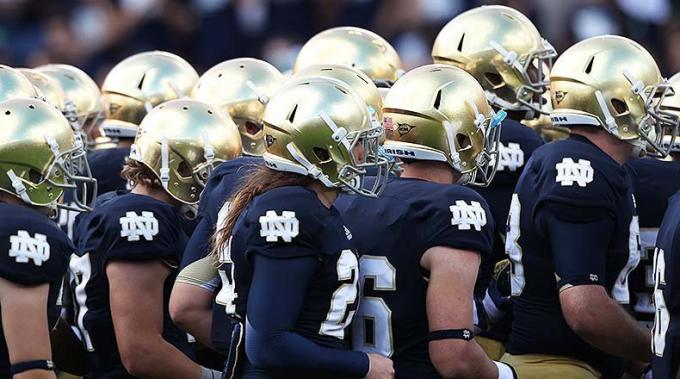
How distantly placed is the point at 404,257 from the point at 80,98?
333cm

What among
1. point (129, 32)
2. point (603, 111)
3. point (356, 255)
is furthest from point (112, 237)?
point (129, 32)

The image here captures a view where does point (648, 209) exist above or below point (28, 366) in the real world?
above

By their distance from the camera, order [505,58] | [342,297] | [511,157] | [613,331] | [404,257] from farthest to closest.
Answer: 1. [505,58]
2. [511,157]
3. [613,331]
4. [404,257]
5. [342,297]

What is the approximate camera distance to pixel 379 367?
4.62 metres

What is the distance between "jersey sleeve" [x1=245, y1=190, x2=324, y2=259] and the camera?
445 centimetres

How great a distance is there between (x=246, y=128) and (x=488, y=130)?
5.97ft

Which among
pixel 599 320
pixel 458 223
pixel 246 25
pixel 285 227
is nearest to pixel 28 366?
pixel 285 227

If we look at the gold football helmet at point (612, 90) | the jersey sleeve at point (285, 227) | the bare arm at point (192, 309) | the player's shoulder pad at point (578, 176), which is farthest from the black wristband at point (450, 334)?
the gold football helmet at point (612, 90)

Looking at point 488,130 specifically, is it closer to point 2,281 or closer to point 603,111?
point 603,111

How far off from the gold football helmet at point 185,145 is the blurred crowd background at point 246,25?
5.56 metres

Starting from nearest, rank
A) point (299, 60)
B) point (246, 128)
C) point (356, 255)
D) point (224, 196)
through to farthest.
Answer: point (356, 255), point (224, 196), point (246, 128), point (299, 60)

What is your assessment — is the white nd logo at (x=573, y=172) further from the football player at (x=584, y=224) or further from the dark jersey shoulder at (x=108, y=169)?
the dark jersey shoulder at (x=108, y=169)

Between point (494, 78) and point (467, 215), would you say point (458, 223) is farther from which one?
point (494, 78)

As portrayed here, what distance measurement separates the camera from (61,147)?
5.21 meters
